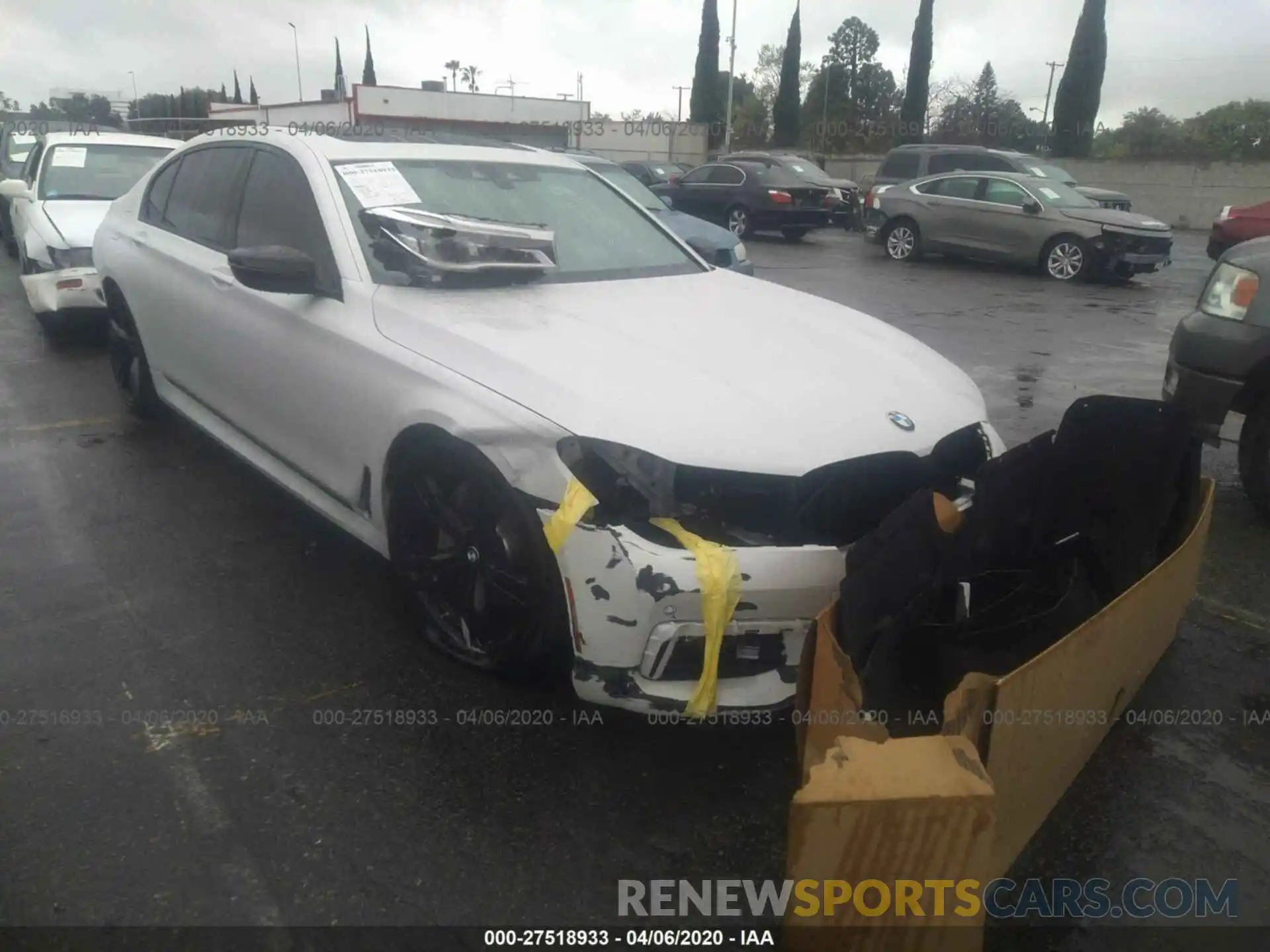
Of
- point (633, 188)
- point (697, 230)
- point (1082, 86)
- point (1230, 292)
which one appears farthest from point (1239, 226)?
point (1082, 86)

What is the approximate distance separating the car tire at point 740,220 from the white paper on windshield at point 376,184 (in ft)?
48.0

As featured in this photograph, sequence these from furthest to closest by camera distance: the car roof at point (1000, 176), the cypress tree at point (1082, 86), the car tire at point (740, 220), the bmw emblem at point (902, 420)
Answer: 1. the cypress tree at point (1082, 86)
2. the car tire at point (740, 220)
3. the car roof at point (1000, 176)
4. the bmw emblem at point (902, 420)

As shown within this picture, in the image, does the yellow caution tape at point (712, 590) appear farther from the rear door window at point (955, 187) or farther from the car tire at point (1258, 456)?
the rear door window at point (955, 187)

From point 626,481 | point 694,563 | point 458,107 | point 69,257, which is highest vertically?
point 458,107

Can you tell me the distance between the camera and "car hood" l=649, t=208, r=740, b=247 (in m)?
8.67

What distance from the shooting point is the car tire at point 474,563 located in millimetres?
2609

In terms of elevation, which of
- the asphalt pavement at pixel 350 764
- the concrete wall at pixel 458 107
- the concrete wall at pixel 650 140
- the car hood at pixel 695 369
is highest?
the concrete wall at pixel 458 107

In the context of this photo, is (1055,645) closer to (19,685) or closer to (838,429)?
(838,429)

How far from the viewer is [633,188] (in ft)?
30.9

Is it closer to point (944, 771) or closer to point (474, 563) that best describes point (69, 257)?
point (474, 563)

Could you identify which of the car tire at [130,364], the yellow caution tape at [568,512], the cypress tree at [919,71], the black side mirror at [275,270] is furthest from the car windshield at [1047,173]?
the cypress tree at [919,71]

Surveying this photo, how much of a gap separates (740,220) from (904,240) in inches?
131

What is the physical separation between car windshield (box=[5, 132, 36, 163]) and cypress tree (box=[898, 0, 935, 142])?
1169 inches

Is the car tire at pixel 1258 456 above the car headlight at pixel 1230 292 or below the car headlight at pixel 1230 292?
below
